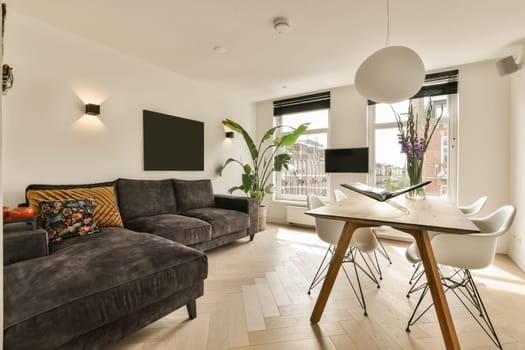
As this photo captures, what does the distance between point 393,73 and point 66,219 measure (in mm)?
2788

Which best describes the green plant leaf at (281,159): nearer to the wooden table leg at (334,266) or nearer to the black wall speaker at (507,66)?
the wooden table leg at (334,266)

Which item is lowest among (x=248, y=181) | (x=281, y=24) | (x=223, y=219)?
(x=223, y=219)

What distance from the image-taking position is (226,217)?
324 cm

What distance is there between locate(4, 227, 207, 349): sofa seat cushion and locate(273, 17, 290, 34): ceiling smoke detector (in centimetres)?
222

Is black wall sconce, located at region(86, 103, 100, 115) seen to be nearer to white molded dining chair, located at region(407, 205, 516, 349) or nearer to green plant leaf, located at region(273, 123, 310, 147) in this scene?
green plant leaf, located at region(273, 123, 310, 147)

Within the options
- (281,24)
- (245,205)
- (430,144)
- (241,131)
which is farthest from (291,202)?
(281,24)

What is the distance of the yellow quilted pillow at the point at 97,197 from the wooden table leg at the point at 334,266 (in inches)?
82.0

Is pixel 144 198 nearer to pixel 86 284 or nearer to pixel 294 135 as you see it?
pixel 86 284

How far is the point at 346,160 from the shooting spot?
4.07 m

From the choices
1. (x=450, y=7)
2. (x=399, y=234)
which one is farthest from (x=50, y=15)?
(x=399, y=234)

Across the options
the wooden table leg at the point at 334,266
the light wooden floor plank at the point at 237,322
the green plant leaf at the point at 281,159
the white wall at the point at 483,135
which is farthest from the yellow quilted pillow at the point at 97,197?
the white wall at the point at 483,135

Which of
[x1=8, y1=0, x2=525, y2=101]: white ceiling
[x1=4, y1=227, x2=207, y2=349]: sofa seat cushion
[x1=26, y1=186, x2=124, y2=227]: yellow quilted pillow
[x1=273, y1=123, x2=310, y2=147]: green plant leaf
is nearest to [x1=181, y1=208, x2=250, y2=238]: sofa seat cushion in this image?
[x1=26, y1=186, x2=124, y2=227]: yellow quilted pillow

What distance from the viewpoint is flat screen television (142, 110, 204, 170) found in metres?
3.38

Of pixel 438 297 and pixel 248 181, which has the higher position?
pixel 248 181
